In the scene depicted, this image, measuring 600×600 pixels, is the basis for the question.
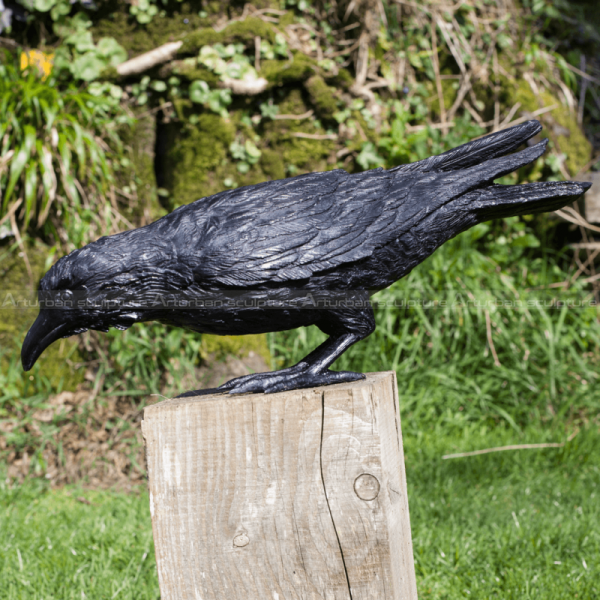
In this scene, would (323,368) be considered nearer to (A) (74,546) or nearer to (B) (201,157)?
(A) (74,546)

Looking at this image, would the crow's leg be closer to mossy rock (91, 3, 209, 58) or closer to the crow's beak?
the crow's beak

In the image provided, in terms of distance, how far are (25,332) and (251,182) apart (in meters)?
1.78

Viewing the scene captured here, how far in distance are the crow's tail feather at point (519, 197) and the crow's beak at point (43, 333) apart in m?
1.14

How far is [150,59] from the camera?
382 centimetres

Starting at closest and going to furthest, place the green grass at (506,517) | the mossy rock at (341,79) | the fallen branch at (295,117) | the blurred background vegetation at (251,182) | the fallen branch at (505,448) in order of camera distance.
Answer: the green grass at (506,517) → the fallen branch at (505,448) → the blurred background vegetation at (251,182) → the fallen branch at (295,117) → the mossy rock at (341,79)

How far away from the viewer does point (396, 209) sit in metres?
1.54

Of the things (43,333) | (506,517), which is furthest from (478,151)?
(506,517)

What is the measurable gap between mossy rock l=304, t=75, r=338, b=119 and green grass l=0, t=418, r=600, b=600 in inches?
93.3

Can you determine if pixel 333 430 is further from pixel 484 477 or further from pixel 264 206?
pixel 484 477

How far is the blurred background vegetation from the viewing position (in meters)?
3.54

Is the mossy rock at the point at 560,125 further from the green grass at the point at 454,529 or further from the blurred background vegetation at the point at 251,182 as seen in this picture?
the green grass at the point at 454,529

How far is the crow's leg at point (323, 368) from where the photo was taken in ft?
4.83

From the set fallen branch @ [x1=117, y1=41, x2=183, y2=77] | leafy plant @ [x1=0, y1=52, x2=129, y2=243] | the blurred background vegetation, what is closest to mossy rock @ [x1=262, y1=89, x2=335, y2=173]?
the blurred background vegetation

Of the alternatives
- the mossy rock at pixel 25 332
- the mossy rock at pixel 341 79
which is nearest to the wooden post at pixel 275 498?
the mossy rock at pixel 25 332
